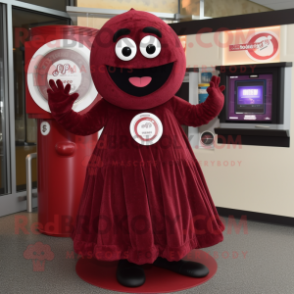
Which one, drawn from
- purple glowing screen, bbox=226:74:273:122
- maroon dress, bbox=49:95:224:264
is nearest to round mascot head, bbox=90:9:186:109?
maroon dress, bbox=49:95:224:264

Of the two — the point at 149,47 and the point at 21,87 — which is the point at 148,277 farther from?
the point at 21,87

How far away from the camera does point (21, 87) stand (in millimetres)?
4133

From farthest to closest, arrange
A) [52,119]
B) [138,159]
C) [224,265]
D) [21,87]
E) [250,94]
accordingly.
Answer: [21,87] → [250,94] → [52,119] → [224,265] → [138,159]

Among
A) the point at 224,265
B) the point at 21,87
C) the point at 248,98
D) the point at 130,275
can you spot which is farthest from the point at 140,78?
the point at 21,87

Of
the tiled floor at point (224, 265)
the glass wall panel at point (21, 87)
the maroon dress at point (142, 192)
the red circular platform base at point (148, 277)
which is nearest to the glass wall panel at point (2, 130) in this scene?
the glass wall panel at point (21, 87)

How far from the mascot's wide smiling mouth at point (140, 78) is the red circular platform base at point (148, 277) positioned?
3.41ft

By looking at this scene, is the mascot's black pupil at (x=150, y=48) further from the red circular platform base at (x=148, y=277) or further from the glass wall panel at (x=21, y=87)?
the glass wall panel at (x=21, y=87)

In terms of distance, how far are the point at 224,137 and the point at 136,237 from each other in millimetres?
1819

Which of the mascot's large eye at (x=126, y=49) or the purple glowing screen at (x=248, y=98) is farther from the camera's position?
the purple glowing screen at (x=248, y=98)

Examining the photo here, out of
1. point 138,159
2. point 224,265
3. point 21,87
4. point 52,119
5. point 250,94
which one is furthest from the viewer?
point 21,87

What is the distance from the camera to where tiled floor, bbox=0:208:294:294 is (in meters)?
2.21

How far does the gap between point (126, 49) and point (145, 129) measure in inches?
17.2

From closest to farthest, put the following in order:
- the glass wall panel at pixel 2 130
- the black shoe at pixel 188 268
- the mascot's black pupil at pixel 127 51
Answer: the mascot's black pupil at pixel 127 51
the black shoe at pixel 188 268
the glass wall panel at pixel 2 130

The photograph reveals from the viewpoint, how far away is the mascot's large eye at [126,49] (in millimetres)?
2057
